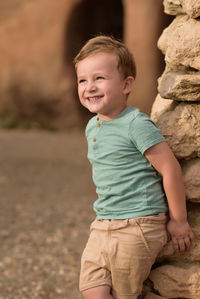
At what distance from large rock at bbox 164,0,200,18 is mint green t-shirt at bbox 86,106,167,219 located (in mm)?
497

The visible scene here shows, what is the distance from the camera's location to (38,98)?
36.8 ft

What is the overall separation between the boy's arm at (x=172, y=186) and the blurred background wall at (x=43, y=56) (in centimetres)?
856

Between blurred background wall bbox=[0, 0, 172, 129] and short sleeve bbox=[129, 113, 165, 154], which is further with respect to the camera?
blurred background wall bbox=[0, 0, 172, 129]

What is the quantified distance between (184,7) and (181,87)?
355mm

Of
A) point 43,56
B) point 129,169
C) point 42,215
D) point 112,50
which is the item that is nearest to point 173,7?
point 112,50

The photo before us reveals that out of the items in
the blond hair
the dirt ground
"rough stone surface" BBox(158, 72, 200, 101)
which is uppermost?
the blond hair

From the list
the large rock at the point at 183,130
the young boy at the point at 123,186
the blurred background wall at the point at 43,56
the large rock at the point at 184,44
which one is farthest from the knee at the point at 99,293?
the blurred background wall at the point at 43,56

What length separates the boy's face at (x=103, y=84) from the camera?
90.7 inches

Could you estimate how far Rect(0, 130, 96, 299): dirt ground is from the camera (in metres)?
3.92

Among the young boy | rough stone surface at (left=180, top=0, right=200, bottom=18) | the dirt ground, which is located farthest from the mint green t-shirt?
the dirt ground

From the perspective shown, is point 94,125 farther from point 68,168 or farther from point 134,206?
point 68,168

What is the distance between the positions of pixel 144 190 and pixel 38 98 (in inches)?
361

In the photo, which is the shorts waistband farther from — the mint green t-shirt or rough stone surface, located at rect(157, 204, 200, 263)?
rough stone surface, located at rect(157, 204, 200, 263)

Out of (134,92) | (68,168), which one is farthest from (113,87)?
(134,92)
